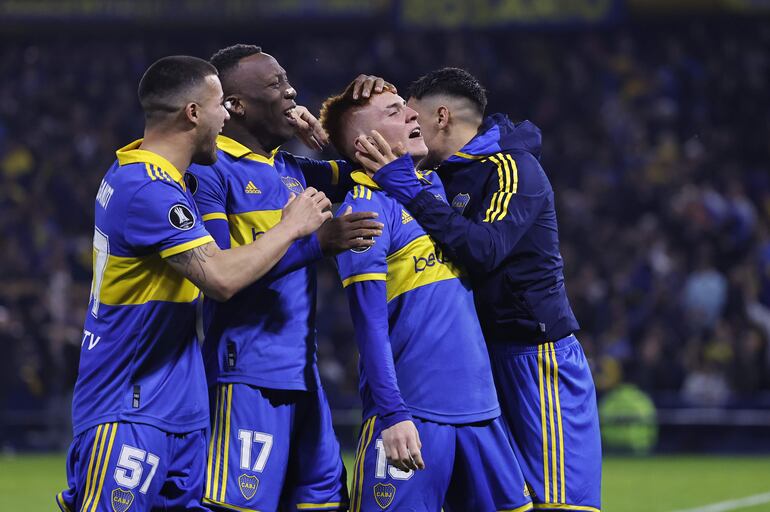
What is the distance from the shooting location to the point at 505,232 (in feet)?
16.3

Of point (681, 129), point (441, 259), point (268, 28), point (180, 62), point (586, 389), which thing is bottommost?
point (586, 389)

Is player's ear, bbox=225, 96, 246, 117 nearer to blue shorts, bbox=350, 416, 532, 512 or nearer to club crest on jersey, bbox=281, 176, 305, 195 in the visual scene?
club crest on jersey, bbox=281, 176, 305, 195

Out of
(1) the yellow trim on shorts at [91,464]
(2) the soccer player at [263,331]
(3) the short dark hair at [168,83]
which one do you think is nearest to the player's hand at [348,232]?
(2) the soccer player at [263,331]

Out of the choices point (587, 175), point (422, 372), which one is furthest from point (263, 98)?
point (587, 175)

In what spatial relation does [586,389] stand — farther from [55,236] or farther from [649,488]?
[55,236]

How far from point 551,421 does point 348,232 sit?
126cm

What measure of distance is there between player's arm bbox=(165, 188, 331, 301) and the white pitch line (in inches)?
258

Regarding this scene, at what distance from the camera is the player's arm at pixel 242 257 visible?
4336 millimetres

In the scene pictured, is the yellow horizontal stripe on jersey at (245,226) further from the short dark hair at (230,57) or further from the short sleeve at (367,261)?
the short dark hair at (230,57)

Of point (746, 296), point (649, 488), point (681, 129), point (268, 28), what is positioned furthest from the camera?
point (268, 28)

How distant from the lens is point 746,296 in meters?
14.5

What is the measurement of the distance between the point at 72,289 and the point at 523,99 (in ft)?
23.5

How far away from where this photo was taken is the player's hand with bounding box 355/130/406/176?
4902 millimetres

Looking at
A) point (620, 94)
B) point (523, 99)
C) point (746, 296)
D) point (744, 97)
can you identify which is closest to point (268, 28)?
point (523, 99)
